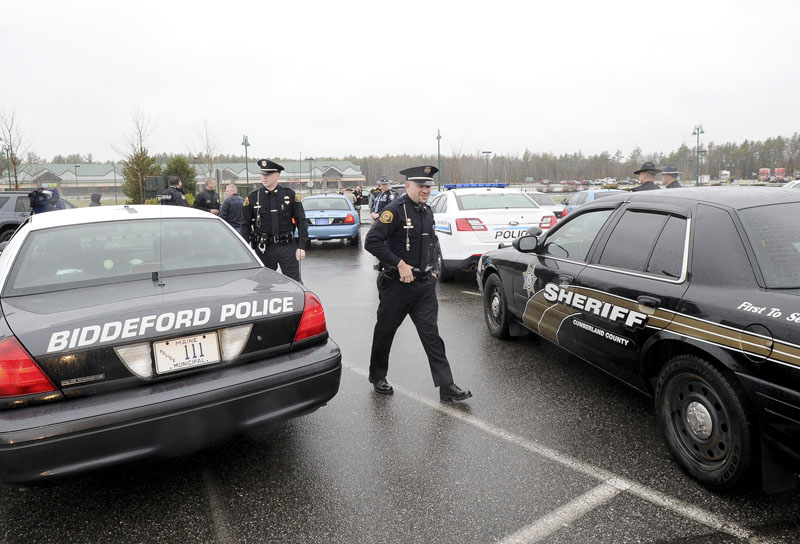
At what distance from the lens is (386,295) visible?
400 cm

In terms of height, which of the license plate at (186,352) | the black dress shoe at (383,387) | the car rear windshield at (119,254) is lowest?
the black dress shoe at (383,387)

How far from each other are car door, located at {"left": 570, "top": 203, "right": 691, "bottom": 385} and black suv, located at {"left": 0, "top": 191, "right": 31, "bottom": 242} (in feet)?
45.9

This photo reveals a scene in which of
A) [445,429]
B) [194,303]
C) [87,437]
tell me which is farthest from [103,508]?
[445,429]

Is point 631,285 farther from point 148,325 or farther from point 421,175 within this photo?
point 148,325

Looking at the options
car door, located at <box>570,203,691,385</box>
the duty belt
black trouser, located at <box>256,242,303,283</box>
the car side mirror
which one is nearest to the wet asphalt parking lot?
car door, located at <box>570,203,691,385</box>

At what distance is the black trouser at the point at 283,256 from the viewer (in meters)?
5.86

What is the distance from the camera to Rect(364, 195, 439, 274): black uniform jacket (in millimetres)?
3908

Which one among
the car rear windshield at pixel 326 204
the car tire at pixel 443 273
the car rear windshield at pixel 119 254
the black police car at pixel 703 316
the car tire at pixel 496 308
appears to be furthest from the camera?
the car rear windshield at pixel 326 204

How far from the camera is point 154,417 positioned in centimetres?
238

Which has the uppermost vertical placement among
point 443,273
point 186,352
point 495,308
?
point 186,352

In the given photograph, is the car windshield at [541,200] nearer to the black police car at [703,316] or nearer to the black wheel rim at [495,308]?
the black wheel rim at [495,308]

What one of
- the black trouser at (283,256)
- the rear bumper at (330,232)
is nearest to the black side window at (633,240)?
the black trouser at (283,256)

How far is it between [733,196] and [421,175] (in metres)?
2.01

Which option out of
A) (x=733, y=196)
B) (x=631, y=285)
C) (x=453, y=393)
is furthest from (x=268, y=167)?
(x=733, y=196)
